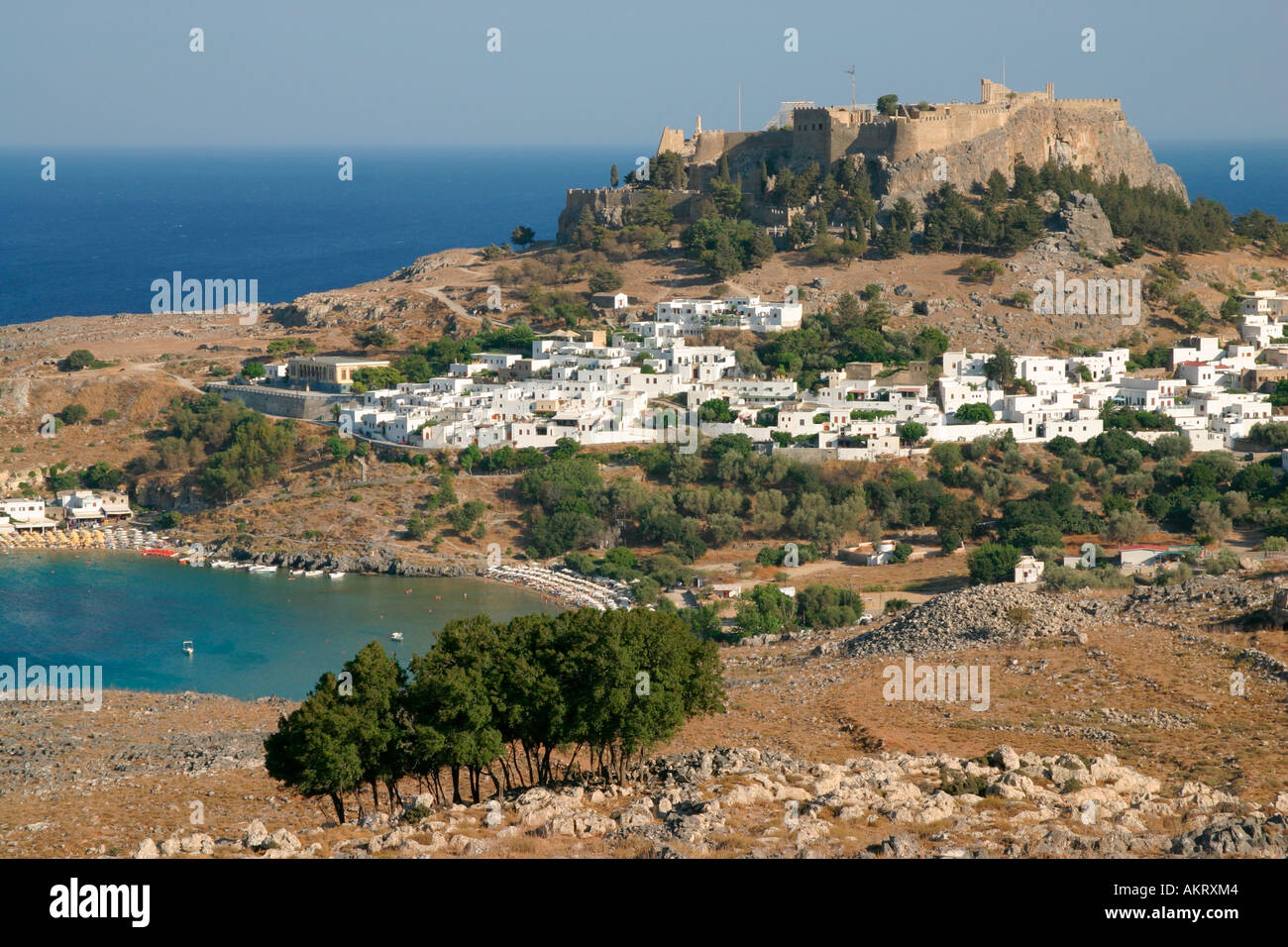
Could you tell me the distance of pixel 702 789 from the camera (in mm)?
15609

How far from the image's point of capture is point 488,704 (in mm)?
16047

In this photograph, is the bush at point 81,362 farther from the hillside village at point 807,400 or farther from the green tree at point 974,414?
the green tree at point 974,414

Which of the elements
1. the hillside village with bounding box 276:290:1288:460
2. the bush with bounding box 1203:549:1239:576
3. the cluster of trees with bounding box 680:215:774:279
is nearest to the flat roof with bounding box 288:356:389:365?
the hillside village with bounding box 276:290:1288:460

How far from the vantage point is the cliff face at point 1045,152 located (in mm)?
49969

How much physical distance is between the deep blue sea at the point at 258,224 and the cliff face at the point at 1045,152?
38.4 m

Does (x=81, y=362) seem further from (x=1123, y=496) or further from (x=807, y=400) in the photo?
(x=1123, y=496)

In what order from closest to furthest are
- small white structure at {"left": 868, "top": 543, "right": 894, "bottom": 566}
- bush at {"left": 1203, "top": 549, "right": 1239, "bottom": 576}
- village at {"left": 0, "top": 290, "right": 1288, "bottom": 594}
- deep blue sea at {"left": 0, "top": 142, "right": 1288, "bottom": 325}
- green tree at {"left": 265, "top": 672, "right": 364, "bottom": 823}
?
1. green tree at {"left": 265, "top": 672, "right": 364, "bottom": 823}
2. bush at {"left": 1203, "top": 549, "right": 1239, "bottom": 576}
3. small white structure at {"left": 868, "top": 543, "right": 894, "bottom": 566}
4. village at {"left": 0, "top": 290, "right": 1288, "bottom": 594}
5. deep blue sea at {"left": 0, "top": 142, "right": 1288, "bottom": 325}

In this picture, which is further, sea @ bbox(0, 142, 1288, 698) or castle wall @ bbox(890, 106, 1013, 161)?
castle wall @ bbox(890, 106, 1013, 161)

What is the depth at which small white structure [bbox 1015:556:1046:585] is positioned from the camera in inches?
1203

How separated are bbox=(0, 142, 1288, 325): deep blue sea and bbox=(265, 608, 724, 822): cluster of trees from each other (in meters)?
60.3

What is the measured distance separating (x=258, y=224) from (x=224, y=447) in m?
84.2

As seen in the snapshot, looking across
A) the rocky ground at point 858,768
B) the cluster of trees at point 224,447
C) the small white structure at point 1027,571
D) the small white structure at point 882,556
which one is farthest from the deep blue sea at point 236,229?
the rocky ground at point 858,768

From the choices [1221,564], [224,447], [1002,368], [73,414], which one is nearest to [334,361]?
[224,447]

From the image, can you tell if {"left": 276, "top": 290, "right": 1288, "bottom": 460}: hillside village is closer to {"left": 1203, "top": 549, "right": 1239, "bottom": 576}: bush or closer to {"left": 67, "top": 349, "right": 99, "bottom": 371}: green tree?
{"left": 67, "top": 349, "right": 99, "bottom": 371}: green tree
